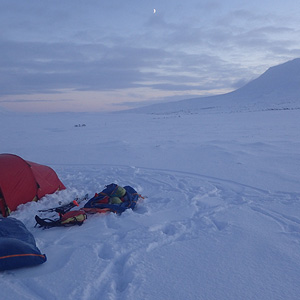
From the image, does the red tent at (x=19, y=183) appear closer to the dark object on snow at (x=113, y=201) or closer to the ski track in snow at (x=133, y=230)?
the ski track in snow at (x=133, y=230)

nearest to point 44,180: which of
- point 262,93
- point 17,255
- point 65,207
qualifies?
point 65,207

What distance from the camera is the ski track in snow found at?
340 centimetres

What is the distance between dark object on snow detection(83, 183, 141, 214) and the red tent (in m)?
1.21

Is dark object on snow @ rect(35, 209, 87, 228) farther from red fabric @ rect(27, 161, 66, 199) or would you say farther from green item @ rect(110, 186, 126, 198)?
red fabric @ rect(27, 161, 66, 199)

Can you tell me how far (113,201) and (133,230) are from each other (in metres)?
1.26

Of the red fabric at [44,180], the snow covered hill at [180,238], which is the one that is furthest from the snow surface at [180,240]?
the red fabric at [44,180]

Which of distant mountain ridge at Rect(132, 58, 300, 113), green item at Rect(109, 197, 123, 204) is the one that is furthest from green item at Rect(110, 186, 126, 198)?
distant mountain ridge at Rect(132, 58, 300, 113)

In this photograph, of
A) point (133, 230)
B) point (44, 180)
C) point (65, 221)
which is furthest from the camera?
point (44, 180)

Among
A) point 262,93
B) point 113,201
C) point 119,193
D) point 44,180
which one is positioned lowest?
point 113,201

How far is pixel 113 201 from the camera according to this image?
5938 mm

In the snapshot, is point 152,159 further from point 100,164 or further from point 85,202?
point 85,202

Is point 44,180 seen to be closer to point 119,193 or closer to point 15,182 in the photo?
point 15,182

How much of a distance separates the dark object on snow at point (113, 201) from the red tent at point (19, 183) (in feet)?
3.96

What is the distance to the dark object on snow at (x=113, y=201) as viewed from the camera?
5.62 m
